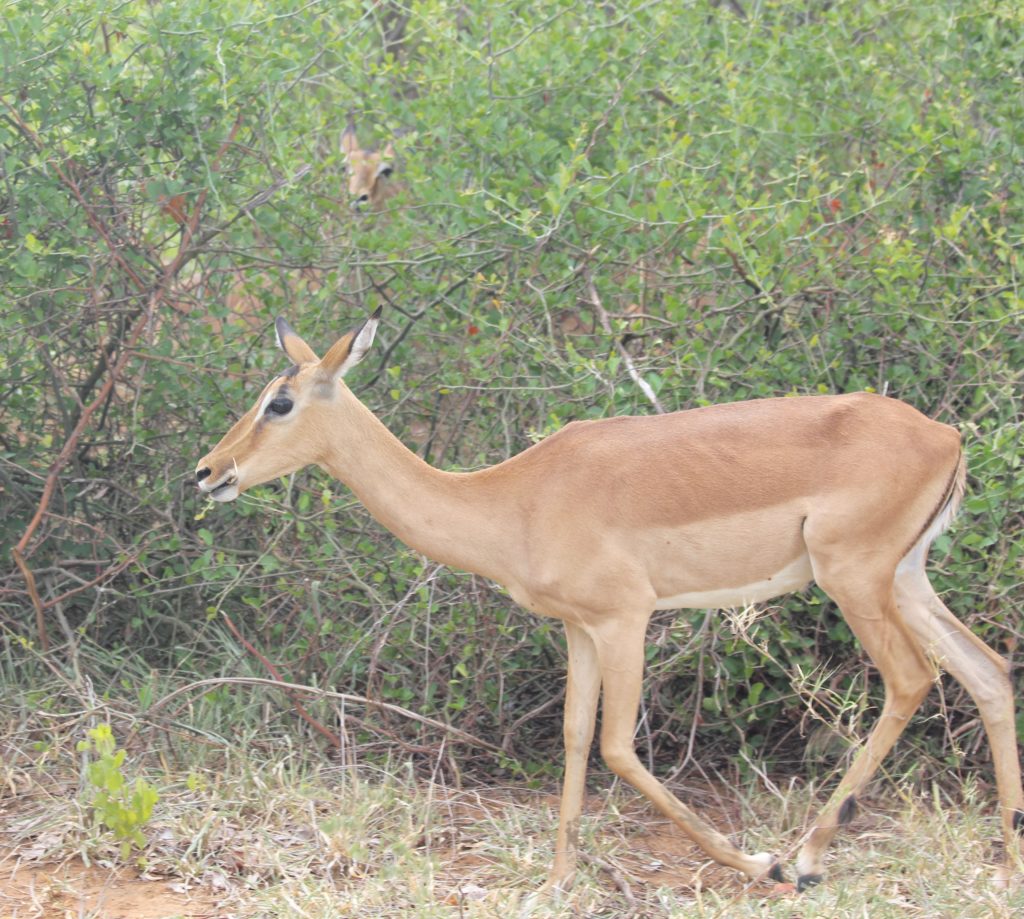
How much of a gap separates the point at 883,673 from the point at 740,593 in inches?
19.1

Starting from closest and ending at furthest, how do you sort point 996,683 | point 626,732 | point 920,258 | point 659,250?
point 626,732, point 996,683, point 920,258, point 659,250

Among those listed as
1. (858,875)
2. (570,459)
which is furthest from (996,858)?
(570,459)

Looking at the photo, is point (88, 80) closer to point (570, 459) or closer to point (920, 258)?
point (570, 459)

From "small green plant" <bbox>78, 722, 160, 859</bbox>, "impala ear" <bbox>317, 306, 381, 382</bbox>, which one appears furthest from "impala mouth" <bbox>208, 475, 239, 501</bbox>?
"small green plant" <bbox>78, 722, 160, 859</bbox>

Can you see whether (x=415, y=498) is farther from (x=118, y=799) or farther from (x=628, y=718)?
(x=118, y=799)

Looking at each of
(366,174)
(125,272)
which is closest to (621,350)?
(125,272)

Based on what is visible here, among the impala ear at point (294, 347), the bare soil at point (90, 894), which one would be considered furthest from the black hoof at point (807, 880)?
the impala ear at point (294, 347)

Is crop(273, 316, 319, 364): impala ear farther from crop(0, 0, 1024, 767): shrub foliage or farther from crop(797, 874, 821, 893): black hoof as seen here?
crop(797, 874, 821, 893): black hoof

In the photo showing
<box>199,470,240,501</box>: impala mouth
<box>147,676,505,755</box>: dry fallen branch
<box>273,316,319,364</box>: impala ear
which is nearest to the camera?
<box>199,470,240,501</box>: impala mouth

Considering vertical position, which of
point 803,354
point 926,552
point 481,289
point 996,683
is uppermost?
point 481,289

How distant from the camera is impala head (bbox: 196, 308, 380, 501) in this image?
169 inches

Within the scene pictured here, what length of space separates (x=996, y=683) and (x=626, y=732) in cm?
118

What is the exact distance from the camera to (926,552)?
4559 millimetres

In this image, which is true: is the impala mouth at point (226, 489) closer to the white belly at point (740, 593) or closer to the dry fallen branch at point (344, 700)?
the dry fallen branch at point (344, 700)
